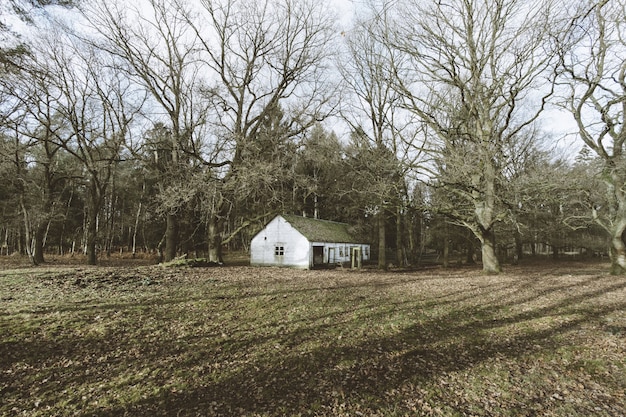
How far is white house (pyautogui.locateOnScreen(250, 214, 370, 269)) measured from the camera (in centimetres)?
2603

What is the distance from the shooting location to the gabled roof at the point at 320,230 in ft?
87.4

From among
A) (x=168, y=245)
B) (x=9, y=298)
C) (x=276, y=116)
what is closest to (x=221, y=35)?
(x=276, y=116)

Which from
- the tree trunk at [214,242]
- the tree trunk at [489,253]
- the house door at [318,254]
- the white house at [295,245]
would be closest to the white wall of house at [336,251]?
the white house at [295,245]

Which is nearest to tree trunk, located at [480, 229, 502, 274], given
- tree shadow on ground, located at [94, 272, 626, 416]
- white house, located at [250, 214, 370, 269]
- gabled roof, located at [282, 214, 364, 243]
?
tree shadow on ground, located at [94, 272, 626, 416]

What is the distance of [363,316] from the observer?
29.3 feet

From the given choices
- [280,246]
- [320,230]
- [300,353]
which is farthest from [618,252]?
[280,246]

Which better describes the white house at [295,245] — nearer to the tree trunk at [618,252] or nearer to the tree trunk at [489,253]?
the tree trunk at [489,253]

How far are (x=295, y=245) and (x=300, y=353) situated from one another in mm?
19808

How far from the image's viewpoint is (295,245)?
1034 inches

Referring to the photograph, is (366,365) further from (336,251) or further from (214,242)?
(336,251)

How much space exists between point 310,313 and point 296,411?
4.41 metres

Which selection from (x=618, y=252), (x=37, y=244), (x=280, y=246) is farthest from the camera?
(x=280, y=246)

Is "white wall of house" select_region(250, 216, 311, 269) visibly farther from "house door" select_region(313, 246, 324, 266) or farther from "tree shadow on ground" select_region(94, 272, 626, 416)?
"tree shadow on ground" select_region(94, 272, 626, 416)

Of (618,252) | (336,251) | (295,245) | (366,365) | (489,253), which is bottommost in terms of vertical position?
(366,365)
